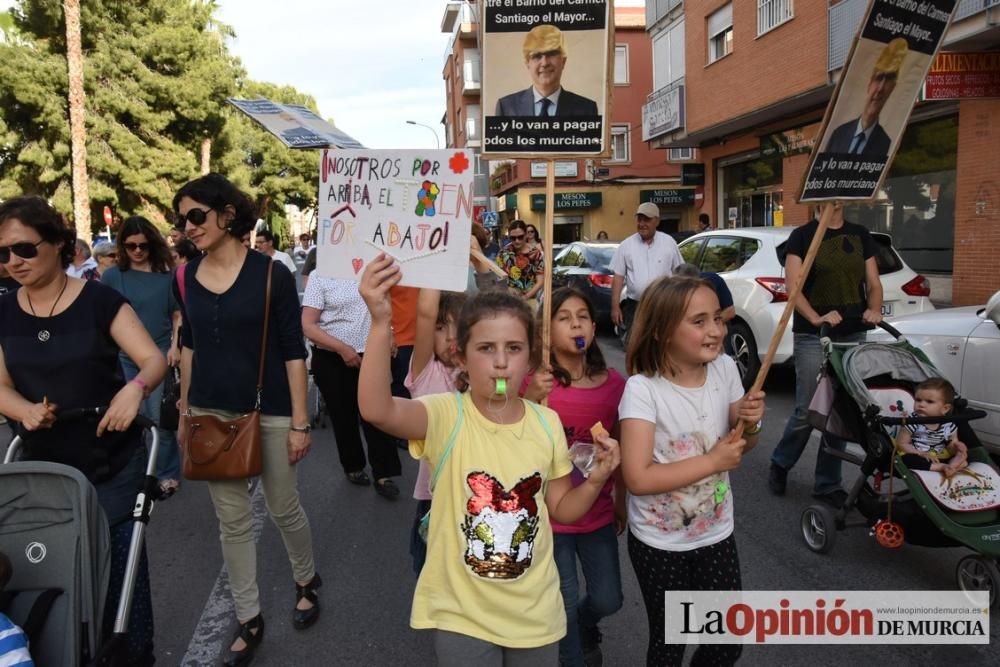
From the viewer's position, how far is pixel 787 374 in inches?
343

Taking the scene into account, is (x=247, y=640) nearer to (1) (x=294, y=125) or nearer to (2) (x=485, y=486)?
(2) (x=485, y=486)

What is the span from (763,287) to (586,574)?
5711 millimetres

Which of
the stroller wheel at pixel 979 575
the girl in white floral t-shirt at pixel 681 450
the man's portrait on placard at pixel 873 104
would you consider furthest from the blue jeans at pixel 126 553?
the stroller wheel at pixel 979 575

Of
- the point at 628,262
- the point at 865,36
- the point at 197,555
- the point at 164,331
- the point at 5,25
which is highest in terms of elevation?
the point at 5,25

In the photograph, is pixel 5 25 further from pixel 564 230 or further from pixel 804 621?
pixel 804 621

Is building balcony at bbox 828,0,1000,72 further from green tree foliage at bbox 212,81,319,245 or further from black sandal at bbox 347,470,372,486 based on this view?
green tree foliage at bbox 212,81,319,245

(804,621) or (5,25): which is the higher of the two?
(5,25)

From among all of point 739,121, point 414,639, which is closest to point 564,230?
point 739,121

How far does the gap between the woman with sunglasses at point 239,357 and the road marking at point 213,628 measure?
0.47 feet

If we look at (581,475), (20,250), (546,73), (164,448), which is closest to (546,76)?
(546,73)

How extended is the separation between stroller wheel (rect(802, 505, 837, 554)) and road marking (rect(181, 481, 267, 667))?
295 cm

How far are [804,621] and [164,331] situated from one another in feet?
15.5

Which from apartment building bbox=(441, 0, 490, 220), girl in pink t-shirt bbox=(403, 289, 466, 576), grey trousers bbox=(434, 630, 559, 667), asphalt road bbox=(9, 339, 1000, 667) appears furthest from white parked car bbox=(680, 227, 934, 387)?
apartment building bbox=(441, 0, 490, 220)

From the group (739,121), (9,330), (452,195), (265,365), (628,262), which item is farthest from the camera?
(739,121)
